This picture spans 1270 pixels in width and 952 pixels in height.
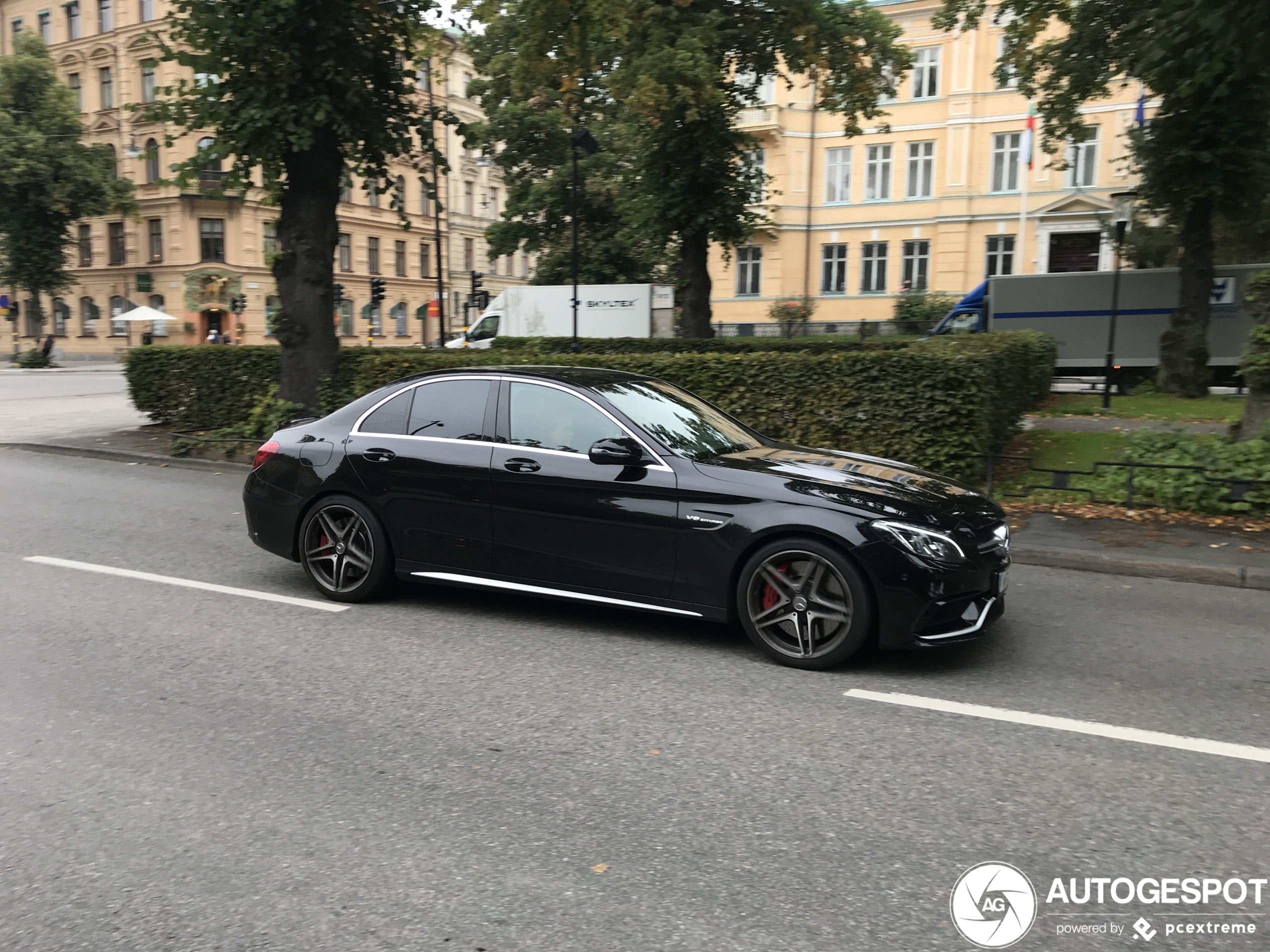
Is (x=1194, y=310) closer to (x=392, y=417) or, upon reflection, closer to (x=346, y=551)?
(x=392, y=417)

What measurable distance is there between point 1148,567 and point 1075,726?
361 cm

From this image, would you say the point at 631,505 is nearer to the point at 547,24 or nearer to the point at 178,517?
the point at 178,517

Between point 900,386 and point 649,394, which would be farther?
point 900,386

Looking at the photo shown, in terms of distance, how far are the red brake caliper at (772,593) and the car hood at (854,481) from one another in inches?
16.1

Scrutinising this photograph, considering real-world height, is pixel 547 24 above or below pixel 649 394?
above

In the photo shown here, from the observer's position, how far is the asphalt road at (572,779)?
300cm

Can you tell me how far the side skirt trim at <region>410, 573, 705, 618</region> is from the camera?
5.62 m

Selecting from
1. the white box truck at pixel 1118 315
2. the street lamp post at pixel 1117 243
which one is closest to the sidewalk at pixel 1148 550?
the street lamp post at pixel 1117 243

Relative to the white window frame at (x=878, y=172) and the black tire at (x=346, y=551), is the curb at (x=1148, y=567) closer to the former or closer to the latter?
the black tire at (x=346, y=551)

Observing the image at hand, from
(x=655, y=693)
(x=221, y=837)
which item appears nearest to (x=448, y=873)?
(x=221, y=837)

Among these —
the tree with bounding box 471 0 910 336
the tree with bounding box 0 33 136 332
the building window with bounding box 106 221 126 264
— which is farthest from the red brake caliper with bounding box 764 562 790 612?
the building window with bounding box 106 221 126 264

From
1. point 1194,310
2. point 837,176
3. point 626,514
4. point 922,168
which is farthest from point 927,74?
point 626,514

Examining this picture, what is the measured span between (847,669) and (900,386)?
17.1ft

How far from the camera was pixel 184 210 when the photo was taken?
52.7 m
